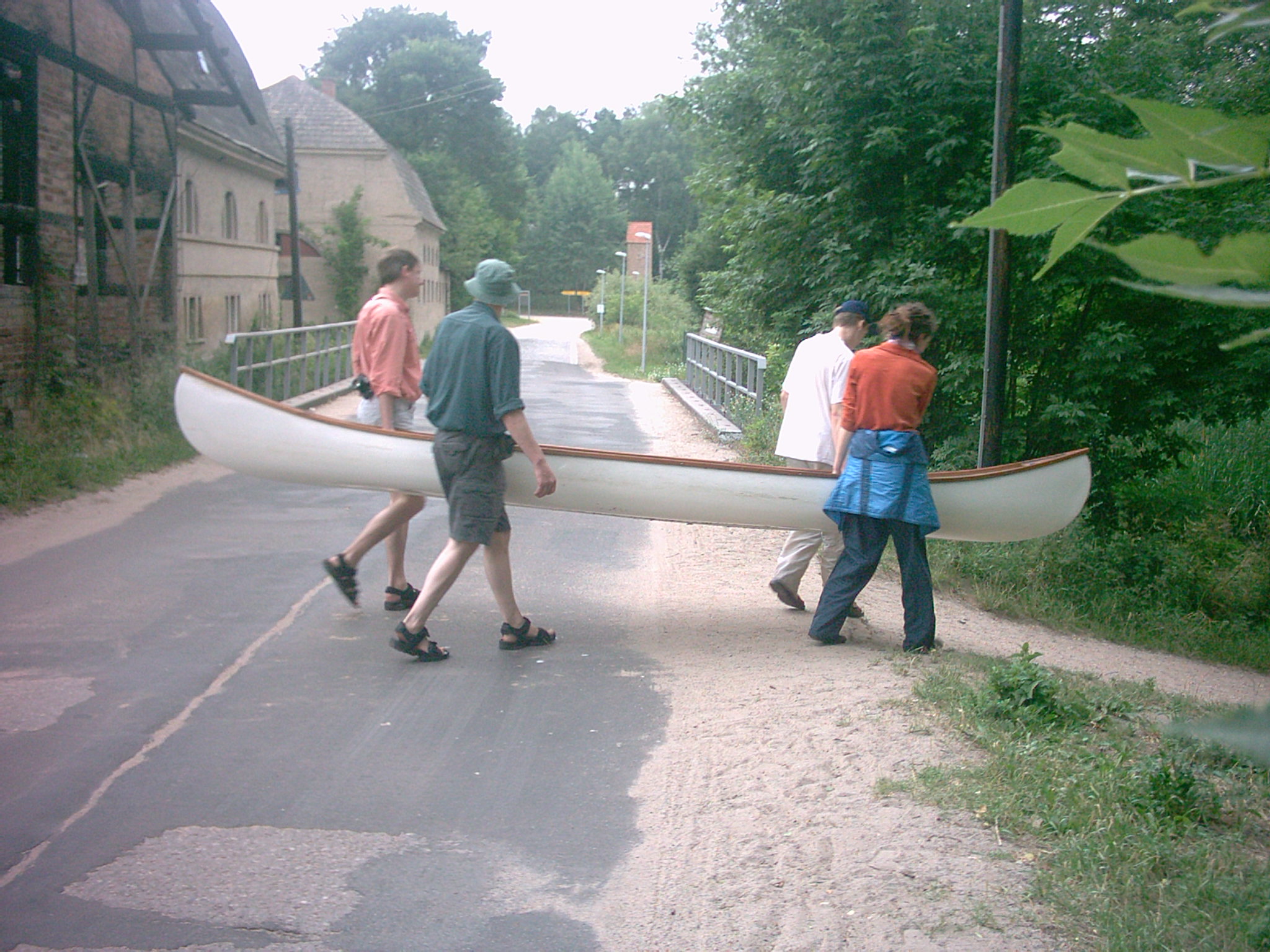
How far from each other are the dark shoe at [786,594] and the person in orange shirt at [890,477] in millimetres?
834

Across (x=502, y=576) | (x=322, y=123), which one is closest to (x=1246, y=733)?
(x=502, y=576)

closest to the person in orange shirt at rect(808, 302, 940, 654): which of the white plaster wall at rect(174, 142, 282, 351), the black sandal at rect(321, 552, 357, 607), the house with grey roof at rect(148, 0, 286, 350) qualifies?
the black sandal at rect(321, 552, 357, 607)

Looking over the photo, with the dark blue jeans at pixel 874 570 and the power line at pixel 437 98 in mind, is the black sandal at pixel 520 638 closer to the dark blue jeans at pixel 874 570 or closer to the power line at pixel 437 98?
the dark blue jeans at pixel 874 570

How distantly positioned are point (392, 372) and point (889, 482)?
285cm

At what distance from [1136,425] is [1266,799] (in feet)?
23.1

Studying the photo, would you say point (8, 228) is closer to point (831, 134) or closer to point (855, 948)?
point (831, 134)

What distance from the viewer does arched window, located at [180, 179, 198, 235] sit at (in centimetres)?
2125

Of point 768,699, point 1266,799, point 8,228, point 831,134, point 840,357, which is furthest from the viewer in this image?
point 8,228

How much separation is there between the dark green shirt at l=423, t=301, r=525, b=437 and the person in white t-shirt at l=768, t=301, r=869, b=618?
1.99 m

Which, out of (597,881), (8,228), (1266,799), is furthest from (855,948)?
(8,228)

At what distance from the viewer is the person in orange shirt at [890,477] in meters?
5.91

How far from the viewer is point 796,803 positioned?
4.14 meters

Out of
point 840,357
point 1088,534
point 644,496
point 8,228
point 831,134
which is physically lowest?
point 1088,534

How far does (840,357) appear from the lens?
6.71 meters
